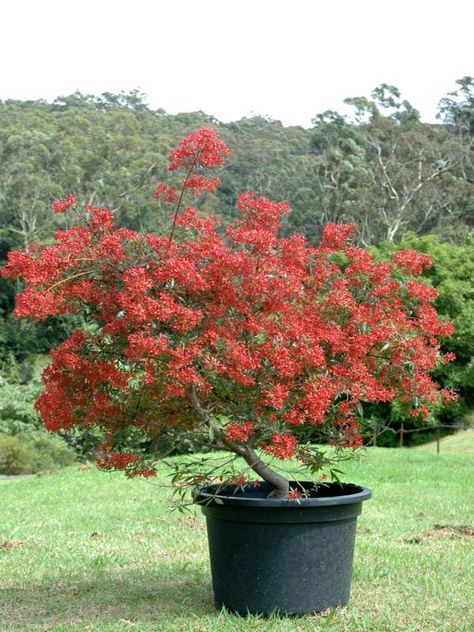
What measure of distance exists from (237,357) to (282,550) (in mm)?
1131

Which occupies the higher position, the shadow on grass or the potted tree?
the potted tree

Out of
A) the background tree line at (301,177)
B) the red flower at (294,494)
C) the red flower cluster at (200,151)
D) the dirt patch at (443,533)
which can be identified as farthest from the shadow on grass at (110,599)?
the background tree line at (301,177)

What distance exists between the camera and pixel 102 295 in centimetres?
482

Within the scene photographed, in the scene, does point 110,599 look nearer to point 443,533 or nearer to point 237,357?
point 237,357

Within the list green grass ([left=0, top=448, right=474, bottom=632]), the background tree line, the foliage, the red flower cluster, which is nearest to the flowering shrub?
the red flower cluster

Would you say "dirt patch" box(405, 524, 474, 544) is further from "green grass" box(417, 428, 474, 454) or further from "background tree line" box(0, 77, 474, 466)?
"background tree line" box(0, 77, 474, 466)

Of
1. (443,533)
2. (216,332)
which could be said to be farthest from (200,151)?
(443,533)

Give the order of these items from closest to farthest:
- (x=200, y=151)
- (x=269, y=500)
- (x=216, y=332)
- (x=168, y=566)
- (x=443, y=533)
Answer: (x=216, y=332) → (x=269, y=500) → (x=200, y=151) → (x=168, y=566) → (x=443, y=533)

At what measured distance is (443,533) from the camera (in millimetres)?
7789

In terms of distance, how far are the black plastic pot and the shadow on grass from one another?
339 millimetres

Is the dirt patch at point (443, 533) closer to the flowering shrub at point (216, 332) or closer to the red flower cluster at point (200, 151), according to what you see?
the flowering shrub at point (216, 332)

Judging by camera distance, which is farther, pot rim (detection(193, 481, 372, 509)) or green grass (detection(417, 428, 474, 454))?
green grass (detection(417, 428, 474, 454))

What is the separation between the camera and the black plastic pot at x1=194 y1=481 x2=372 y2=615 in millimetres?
4812

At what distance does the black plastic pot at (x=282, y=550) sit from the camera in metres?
4.81
